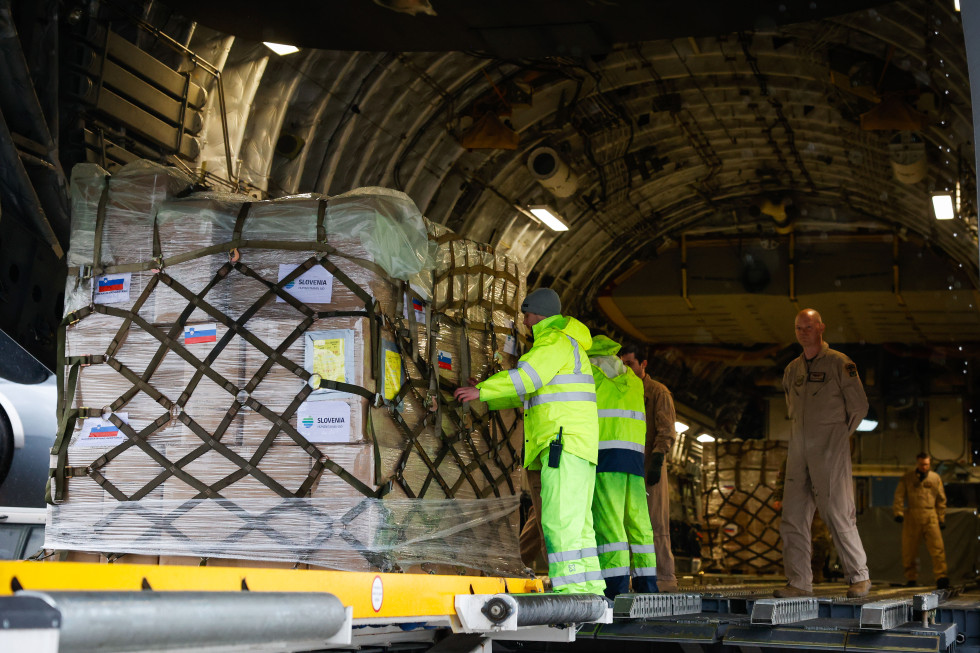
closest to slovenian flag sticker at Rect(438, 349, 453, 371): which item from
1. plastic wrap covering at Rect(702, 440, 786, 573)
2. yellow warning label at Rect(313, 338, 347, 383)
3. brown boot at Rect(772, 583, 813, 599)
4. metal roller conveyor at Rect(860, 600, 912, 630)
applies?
yellow warning label at Rect(313, 338, 347, 383)

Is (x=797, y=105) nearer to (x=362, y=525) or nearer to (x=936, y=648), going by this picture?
(x=936, y=648)

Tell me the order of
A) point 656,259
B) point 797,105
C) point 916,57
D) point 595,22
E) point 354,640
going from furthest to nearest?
point 656,259
point 797,105
point 916,57
point 595,22
point 354,640

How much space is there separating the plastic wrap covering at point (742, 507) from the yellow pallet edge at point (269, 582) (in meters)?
16.0

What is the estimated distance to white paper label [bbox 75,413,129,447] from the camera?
5047 mm

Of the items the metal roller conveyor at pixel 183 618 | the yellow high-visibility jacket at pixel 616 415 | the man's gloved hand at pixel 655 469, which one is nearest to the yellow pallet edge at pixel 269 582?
the metal roller conveyor at pixel 183 618

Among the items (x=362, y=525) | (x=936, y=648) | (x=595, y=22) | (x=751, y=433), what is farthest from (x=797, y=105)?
(x=751, y=433)

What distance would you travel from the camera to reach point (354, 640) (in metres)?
4.04

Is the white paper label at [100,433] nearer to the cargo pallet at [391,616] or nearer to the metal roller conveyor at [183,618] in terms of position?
the cargo pallet at [391,616]

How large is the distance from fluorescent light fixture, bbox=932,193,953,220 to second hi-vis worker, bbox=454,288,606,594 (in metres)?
7.11

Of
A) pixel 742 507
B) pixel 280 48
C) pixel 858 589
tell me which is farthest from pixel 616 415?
pixel 742 507

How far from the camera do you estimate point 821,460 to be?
765 centimetres

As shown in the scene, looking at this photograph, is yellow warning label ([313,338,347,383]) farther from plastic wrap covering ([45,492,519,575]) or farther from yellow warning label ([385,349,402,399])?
plastic wrap covering ([45,492,519,575])

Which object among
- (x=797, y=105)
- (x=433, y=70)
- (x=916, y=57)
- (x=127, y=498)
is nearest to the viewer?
(x=127, y=498)

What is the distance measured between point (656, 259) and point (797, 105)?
14.2 ft
